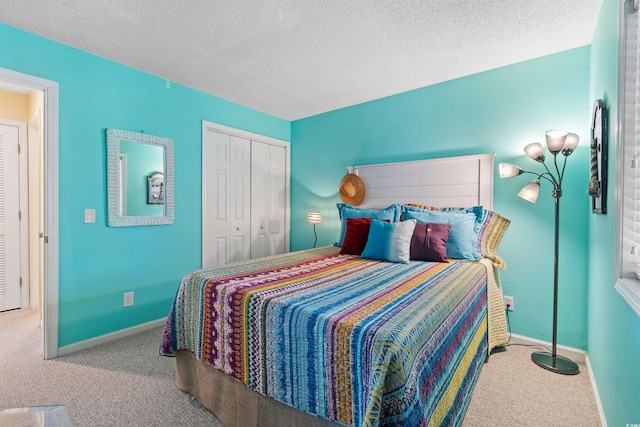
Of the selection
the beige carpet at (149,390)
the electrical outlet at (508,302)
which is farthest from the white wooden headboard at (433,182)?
the beige carpet at (149,390)

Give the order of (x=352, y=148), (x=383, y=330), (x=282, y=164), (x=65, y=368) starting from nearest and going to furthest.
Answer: (x=383, y=330)
(x=65, y=368)
(x=352, y=148)
(x=282, y=164)

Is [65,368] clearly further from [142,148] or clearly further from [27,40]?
[27,40]

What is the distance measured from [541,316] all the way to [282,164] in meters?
3.39

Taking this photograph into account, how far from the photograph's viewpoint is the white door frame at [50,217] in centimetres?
236

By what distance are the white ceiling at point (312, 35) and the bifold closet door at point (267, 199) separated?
116 centimetres

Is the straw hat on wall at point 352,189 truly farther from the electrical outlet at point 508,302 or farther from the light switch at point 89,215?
the light switch at point 89,215

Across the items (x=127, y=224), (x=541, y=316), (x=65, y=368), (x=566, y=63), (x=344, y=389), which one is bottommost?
(x=65, y=368)

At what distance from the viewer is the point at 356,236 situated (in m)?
2.76

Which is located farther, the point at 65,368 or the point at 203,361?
the point at 65,368

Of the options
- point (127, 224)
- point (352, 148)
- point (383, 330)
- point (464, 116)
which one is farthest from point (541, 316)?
point (127, 224)

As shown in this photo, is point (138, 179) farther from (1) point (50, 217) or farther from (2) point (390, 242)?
(2) point (390, 242)

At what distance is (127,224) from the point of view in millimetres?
2783

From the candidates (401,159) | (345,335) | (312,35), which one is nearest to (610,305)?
Result: (345,335)

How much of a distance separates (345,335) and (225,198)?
287cm
